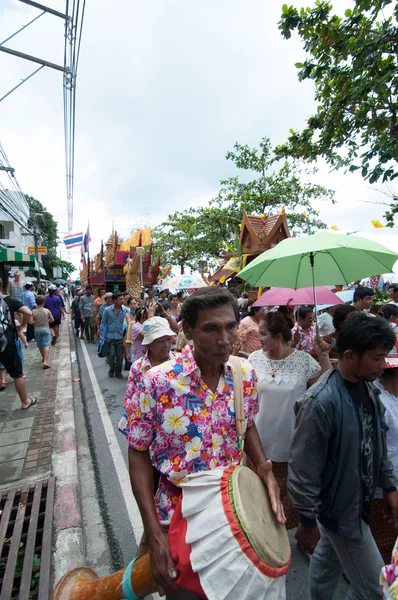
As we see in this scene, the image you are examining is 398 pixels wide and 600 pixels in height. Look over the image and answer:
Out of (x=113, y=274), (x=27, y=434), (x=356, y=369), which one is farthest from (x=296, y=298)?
(x=113, y=274)

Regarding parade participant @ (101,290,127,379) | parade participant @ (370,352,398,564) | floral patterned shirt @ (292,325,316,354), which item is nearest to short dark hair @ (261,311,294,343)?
Answer: parade participant @ (370,352,398,564)

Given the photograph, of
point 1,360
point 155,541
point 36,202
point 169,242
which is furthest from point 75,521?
point 36,202

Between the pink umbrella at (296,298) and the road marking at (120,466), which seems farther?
the pink umbrella at (296,298)

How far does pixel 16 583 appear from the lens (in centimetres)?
241

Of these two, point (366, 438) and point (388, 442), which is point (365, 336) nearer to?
point (366, 438)

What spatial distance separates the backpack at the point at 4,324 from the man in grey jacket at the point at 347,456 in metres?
4.31

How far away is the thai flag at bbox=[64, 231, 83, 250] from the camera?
26.2 meters

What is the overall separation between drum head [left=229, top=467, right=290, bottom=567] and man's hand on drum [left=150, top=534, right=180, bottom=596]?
35cm

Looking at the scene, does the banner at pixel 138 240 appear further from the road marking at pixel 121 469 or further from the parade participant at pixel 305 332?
the parade participant at pixel 305 332

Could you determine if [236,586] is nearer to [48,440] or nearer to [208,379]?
[208,379]

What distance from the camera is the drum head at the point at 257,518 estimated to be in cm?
115

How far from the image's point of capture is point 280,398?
2693 millimetres

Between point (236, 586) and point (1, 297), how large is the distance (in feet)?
16.3

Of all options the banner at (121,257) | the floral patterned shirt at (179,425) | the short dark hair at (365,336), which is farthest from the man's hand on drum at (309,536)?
the banner at (121,257)
